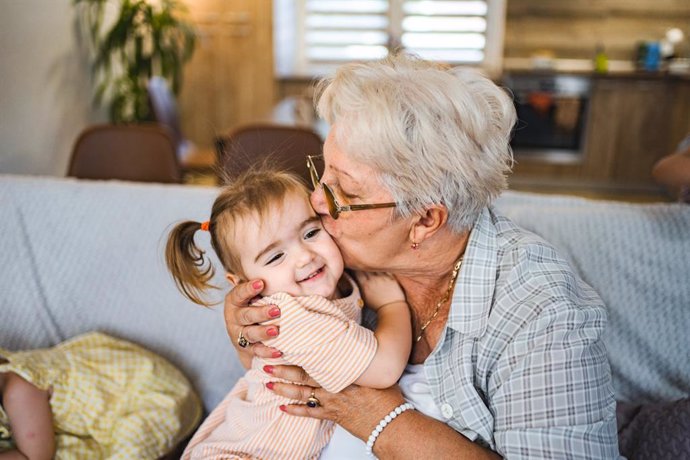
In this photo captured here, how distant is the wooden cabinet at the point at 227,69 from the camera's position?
18.7ft

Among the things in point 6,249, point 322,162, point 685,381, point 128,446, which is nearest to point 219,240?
point 322,162

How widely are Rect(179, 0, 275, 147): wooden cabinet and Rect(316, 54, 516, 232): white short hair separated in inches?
Result: 186

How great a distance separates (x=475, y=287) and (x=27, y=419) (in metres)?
1.04

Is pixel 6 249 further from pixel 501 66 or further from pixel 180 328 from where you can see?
pixel 501 66

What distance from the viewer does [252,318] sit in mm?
1188

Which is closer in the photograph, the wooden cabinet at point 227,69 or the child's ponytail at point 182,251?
the child's ponytail at point 182,251

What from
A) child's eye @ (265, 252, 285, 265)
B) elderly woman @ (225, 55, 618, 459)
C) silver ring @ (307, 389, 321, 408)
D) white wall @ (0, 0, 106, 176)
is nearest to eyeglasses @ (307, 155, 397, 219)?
elderly woman @ (225, 55, 618, 459)

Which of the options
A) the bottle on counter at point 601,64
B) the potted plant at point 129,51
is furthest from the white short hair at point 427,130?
the bottle on counter at point 601,64

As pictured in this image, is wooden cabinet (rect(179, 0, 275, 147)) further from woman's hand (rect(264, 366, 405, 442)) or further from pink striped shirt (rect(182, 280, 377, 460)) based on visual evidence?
woman's hand (rect(264, 366, 405, 442))

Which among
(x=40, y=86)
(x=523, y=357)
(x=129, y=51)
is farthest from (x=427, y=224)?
(x=129, y=51)

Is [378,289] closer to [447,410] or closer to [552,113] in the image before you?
[447,410]

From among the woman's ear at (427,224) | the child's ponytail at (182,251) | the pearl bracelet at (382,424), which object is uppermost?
the woman's ear at (427,224)

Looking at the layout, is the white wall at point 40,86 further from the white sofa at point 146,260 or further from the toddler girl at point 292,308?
the toddler girl at point 292,308

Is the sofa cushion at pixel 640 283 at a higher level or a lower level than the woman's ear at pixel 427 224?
lower
